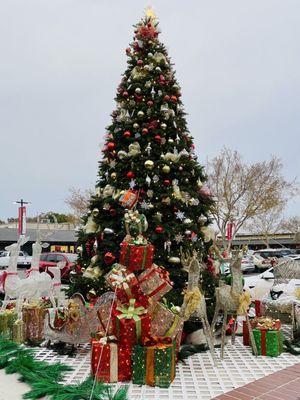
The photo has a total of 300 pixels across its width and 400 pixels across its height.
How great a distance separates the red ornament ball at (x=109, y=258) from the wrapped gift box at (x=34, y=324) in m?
1.28

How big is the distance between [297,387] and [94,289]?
3.12m

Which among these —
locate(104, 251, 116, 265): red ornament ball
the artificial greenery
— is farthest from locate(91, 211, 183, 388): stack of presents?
locate(104, 251, 116, 265): red ornament ball

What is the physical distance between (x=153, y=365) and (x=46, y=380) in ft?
3.61

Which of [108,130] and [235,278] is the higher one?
[108,130]

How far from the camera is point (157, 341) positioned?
477 cm

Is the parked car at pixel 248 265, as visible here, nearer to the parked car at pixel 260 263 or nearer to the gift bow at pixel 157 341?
the parked car at pixel 260 263

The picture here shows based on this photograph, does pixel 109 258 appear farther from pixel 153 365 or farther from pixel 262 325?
pixel 262 325

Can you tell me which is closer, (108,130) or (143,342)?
(143,342)

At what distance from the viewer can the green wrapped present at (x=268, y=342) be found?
5645 mm

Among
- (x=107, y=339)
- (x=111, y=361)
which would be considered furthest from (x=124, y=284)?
(x=111, y=361)

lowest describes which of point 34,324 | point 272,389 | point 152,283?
point 272,389

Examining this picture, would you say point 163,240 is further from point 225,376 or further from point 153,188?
point 225,376

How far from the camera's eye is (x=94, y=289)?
21.1 feet

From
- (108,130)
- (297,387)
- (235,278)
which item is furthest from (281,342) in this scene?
(108,130)
